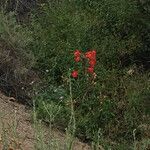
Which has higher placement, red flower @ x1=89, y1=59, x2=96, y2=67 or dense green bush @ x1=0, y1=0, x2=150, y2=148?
red flower @ x1=89, y1=59, x2=96, y2=67

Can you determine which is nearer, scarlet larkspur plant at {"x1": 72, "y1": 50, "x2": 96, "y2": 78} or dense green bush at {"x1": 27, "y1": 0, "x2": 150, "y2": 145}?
dense green bush at {"x1": 27, "y1": 0, "x2": 150, "y2": 145}

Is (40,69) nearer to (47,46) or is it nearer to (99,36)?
(47,46)

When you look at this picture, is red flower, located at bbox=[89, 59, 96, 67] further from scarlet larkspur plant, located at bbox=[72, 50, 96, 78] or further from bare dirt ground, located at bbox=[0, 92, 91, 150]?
bare dirt ground, located at bbox=[0, 92, 91, 150]

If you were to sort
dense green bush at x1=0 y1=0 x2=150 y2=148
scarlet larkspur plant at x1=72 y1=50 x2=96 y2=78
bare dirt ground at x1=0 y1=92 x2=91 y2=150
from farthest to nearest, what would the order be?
scarlet larkspur plant at x1=72 y1=50 x2=96 y2=78, dense green bush at x1=0 y1=0 x2=150 y2=148, bare dirt ground at x1=0 y1=92 x2=91 y2=150

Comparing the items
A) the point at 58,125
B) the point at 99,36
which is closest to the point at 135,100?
the point at 58,125

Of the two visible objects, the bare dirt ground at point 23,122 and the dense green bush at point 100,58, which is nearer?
the bare dirt ground at point 23,122

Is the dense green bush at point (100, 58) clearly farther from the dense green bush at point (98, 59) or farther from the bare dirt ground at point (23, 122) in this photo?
the bare dirt ground at point (23, 122)

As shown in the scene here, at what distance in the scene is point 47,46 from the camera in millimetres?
8188

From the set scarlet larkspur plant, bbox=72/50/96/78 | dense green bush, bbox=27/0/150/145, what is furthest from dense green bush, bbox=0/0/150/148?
scarlet larkspur plant, bbox=72/50/96/78

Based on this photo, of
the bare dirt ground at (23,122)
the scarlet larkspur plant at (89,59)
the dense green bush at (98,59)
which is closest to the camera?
the bare dirt ground at (23,122)

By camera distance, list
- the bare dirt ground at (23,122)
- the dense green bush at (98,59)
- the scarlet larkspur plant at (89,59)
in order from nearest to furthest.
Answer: the bare dirt ground at (23,122), the dense green bush at (98,59), the scarlet larkspur plant at (89,59)

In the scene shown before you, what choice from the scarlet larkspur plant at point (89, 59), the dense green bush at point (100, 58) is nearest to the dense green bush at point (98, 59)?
the dense green bush at point (100, 58)

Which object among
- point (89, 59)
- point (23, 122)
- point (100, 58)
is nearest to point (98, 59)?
point (100, 58)

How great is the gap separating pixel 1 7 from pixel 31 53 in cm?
97
